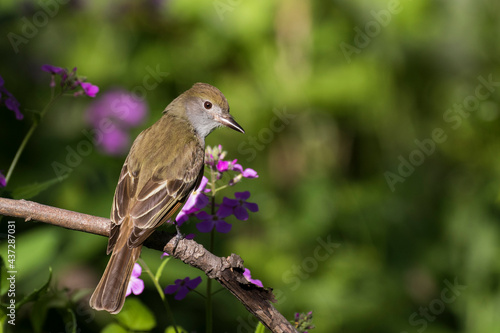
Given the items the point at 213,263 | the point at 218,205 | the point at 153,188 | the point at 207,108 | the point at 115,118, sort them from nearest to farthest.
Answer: the point at 213,263 → the point at 218,205 → the point at 153,188 → the point at 207,108 → the point at 115,118

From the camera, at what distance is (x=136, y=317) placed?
2.40 meters

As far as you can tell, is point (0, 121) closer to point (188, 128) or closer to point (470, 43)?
point (188, 128)

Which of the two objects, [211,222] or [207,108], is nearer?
[211,222]

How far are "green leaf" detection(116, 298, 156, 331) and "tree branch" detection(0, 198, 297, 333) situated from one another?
32 cm

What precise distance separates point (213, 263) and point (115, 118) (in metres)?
4.12

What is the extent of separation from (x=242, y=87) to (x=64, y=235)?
250 cm

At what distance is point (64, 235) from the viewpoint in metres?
4.51

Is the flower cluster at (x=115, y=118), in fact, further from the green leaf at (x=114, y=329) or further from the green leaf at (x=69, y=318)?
the green leaf at (x=114, y=329)

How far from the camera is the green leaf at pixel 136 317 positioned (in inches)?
93.7

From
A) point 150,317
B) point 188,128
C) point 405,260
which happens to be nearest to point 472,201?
point 405,260

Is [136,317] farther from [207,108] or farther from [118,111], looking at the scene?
[118,111]

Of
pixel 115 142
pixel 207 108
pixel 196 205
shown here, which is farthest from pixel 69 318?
pixel 115 142

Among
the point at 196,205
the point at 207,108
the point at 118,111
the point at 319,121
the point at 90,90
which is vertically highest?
the point at 90,90

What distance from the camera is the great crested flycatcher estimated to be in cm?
258
